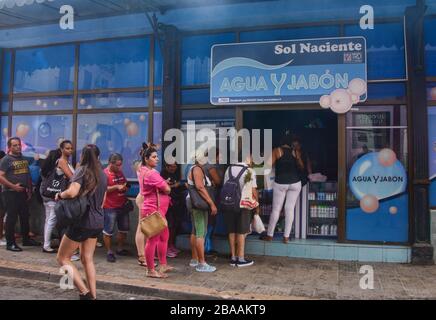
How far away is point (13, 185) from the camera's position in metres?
7.33

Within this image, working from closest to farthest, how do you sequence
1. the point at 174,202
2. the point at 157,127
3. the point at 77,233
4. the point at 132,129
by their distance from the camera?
1. the point at 77,233
2. the point at 174,202
3. the point at 157,127
4. the point at 132,129

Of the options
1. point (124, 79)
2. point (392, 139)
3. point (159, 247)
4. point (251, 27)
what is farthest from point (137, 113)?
point (392, 139)

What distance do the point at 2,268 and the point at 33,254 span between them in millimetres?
875

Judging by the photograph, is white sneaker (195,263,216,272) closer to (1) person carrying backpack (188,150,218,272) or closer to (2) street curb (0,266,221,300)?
(1) person carrying backpack (188,150,218,272)

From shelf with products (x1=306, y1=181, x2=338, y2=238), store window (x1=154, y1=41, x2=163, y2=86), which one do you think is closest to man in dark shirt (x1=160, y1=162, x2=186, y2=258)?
store window (x1=154, y1=41, x2=163, y2=86)

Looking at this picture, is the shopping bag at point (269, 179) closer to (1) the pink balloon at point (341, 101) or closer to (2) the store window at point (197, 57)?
(1) the pink balloon at point (341, 101)

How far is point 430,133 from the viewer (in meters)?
6.82

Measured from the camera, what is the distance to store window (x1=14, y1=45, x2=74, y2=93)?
885 centimetres

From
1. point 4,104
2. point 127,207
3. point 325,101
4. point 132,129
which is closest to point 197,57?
point 132,129

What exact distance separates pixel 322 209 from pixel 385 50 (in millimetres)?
2797

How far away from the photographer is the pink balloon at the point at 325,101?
7.09 m

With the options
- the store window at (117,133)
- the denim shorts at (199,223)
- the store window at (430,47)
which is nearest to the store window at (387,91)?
the store window at (430,47)

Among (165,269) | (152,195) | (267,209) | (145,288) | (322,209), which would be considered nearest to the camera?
(145,288)

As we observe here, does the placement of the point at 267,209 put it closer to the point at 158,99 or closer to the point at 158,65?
the point at 158,99
